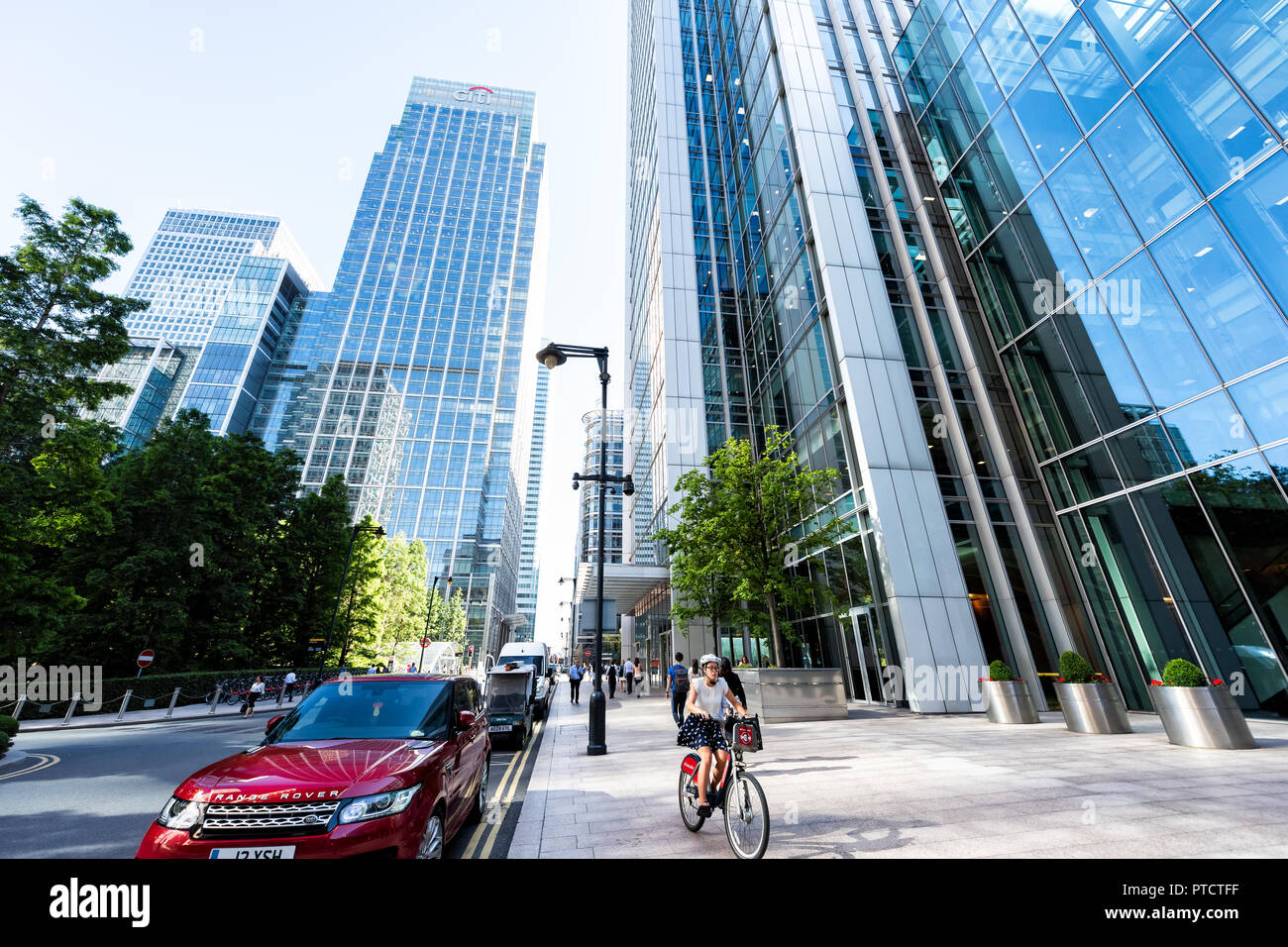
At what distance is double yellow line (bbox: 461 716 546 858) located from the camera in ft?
17.4

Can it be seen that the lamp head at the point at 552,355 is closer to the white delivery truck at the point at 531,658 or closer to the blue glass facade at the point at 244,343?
the white delivery truck at the point at 531,658

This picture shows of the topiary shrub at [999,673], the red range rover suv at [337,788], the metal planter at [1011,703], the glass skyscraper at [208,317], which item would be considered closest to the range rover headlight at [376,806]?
the red range rover suv at [337,788]

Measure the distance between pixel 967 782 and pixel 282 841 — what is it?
7.87 metres

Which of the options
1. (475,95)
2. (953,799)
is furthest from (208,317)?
(953,799)

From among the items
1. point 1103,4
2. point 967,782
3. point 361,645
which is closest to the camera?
point 967,782

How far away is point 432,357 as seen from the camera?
114750 millimetres

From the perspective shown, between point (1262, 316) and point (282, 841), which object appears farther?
point (1262, 316)

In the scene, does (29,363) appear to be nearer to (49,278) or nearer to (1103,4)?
(49,278)

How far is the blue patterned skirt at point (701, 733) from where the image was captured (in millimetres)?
5141

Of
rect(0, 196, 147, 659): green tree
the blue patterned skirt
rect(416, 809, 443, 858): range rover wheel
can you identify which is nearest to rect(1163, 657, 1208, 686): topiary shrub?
the blue patterned skirt

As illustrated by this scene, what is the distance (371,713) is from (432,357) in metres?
122

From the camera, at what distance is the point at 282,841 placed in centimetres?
341

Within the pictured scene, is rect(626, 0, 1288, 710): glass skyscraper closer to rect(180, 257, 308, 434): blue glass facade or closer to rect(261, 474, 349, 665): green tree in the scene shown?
rect(261, 474, 349, 665): green tree
